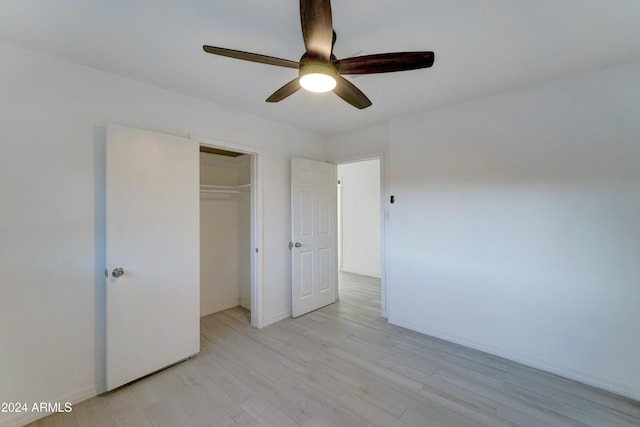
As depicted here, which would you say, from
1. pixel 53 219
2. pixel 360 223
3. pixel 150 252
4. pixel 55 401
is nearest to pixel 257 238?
pixel 150 252

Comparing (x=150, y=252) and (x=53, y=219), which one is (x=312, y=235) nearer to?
(x=150, y=252)

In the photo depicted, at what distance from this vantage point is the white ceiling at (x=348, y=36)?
147 cm

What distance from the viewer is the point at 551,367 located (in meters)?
2.28

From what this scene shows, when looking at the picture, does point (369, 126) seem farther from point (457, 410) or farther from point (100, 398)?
point (100, 398)

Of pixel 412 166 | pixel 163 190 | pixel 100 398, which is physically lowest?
pixel 100 398

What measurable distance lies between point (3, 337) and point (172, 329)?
1.03 m

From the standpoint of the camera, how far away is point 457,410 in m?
1.85

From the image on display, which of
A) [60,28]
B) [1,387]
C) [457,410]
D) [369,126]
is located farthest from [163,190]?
[457,410]

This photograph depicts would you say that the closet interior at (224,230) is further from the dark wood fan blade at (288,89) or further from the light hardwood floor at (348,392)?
the dark wood fan blade at (288,89)

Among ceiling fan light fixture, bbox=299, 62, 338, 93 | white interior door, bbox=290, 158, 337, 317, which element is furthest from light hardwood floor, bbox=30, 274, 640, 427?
ceiling fan light fixture, bbox=299, 62, 338, 93

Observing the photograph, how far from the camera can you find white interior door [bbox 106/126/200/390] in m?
2.07

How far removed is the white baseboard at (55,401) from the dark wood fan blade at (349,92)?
2.91 metres

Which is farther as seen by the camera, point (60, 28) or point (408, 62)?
point (60, 28)

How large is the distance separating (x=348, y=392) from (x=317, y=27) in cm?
245
